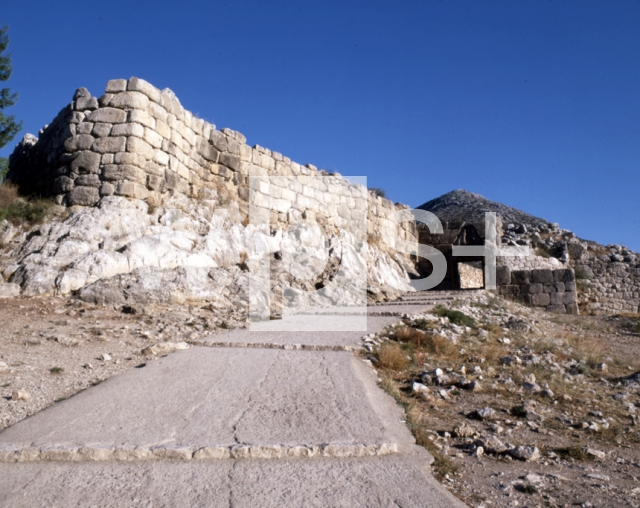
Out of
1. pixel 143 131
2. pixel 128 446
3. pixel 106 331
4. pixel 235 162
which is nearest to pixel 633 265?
pixel 235 162

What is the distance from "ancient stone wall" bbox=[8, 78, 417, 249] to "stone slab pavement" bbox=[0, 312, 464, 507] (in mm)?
5244

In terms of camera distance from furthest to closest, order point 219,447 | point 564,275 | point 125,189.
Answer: point 564,275 → point 125,189 → point 219,447

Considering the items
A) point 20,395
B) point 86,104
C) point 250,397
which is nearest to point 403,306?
point 250,397

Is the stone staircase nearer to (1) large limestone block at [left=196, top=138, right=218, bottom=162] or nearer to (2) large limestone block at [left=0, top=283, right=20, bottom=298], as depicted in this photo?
(1) large limestone block at [left=196, top=138, right=218, bottom=162]

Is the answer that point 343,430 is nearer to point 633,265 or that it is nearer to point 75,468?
point 75,468

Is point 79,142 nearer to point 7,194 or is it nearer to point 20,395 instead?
point 7,194

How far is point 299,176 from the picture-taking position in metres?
12.0

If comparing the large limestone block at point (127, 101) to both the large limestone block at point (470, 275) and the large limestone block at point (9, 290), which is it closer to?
the large limestone block at point (9, 290)

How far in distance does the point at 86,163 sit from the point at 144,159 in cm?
91

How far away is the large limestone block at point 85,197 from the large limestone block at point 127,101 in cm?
151

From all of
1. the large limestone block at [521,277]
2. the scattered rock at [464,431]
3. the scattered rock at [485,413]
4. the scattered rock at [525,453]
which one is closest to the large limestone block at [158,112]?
the scattered rock at [485,413]

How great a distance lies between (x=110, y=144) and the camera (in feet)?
26.7

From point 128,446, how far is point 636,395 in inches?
171

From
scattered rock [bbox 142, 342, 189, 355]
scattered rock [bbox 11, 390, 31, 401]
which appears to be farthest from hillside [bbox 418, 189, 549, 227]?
scattered rock [bbox 11, 390, 31, 401]
